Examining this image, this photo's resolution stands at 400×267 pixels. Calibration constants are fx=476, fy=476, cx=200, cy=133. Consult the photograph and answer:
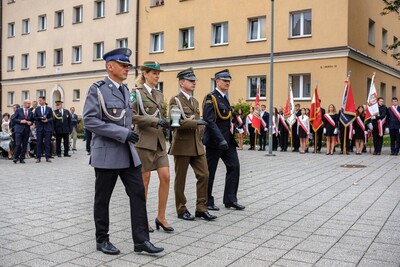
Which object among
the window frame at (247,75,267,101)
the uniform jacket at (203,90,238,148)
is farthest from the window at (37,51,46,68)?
the uniform jacket at (203,90,238,148)

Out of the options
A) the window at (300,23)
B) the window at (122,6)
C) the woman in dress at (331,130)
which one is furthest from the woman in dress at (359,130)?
the window at (122,6)

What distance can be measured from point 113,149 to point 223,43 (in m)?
24.1

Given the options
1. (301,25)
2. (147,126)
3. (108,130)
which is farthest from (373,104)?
(108,130)

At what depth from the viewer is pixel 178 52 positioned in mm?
30438

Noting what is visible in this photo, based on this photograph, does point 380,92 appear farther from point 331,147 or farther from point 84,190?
point 84,190

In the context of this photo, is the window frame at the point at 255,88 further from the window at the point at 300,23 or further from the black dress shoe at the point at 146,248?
the black dress shoe at the point at 146,248

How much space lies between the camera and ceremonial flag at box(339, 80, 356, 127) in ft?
59.6

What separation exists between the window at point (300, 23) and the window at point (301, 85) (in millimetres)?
2187

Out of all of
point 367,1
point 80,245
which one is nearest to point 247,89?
point 367,1

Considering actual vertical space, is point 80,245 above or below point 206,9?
below

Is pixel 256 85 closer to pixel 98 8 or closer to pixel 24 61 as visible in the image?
pixel 98 8

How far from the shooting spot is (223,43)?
2836 cm

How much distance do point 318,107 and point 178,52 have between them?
13596 millimetres

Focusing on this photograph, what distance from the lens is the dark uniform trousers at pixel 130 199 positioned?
5031 millimetres
